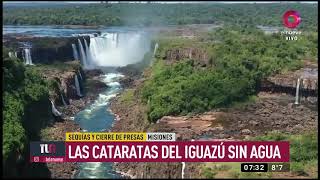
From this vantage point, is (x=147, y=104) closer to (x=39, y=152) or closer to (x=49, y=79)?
(x=49, y=79)

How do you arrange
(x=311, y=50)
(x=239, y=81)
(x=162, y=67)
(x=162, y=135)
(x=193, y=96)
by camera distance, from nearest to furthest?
(x=162, y=135), (x=193, y=96), (x=239, y=81), (x=162, y=67), (x=311, y=50)

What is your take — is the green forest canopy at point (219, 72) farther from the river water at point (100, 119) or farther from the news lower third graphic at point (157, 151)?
the news lower third graphic at point (157, 151)

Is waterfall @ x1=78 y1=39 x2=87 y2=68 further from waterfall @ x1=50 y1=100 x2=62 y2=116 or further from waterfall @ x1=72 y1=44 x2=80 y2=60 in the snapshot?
waterfall @ x1=50 y1=100 x2=62 y2=116

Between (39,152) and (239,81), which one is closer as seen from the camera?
(39,152)

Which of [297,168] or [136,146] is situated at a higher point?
[136,146]

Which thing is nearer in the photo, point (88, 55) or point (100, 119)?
point (100, 119)

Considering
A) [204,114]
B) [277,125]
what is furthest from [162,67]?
[277,125]

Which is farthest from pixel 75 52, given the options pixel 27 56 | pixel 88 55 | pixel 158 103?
pixel 158 103

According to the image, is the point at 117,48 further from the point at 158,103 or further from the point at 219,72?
the point at 158,103
